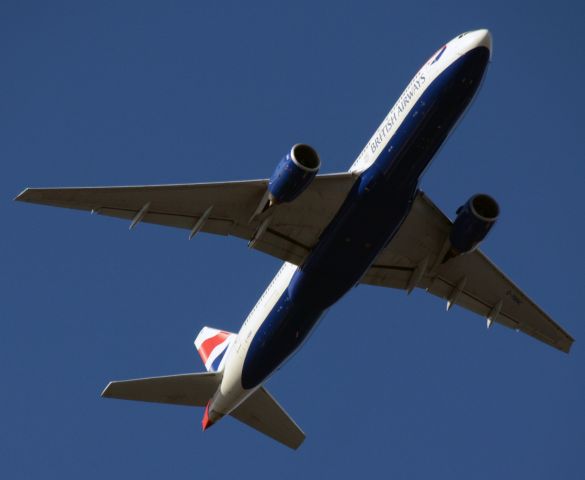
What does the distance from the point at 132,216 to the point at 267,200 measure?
398 cm

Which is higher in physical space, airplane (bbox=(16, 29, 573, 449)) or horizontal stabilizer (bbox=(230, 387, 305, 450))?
airplane (bbox=(16, 29, 573, 449))

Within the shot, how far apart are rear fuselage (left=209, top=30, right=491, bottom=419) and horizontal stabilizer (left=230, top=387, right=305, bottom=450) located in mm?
2363

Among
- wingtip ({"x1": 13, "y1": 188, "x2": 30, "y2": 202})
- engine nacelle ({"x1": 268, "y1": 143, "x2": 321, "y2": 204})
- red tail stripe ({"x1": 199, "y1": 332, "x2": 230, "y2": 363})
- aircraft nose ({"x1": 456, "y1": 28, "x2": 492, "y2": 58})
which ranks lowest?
red tail stripe ({"x1": 199, "y1": 332, "x2": 230, "y2": 363})

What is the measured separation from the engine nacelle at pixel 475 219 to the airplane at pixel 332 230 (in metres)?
0.03

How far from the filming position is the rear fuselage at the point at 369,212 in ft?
91.4

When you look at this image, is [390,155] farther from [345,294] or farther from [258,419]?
[258,419]

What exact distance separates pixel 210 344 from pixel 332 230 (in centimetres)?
1047

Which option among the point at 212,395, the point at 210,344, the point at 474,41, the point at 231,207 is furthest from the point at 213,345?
the point at 474,41

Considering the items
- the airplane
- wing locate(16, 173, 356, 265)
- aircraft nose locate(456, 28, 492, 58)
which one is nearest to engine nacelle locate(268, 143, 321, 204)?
the airplane

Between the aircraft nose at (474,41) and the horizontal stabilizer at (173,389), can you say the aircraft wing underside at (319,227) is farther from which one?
the horizontal stabilizer at (173,389)

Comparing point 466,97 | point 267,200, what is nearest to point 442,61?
point 466,97

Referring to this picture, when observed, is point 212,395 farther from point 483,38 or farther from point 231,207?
point 483,38

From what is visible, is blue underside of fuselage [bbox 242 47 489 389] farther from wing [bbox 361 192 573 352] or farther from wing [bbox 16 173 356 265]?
wing [bbox 361 192 573 352]

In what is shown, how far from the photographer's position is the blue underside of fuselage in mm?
27844
